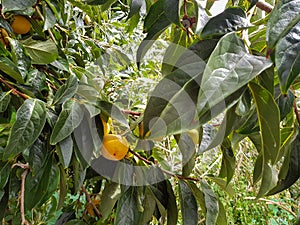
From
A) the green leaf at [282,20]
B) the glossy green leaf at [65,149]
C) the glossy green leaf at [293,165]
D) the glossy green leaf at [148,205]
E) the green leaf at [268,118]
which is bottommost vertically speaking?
the glossy green leaf at [148,205]

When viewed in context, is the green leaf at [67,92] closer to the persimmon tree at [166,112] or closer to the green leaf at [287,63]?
the persimmon tree at [166,112]

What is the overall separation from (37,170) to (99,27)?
1005mm

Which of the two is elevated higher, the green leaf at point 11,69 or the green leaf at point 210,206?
the green leaf at point 11,69

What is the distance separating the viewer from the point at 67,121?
501 mm

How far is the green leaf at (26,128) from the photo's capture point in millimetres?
487

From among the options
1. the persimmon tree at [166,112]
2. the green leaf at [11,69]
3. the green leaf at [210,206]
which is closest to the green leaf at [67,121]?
the persimmon tree at [166,112]

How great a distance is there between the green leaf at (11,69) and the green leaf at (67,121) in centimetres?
13

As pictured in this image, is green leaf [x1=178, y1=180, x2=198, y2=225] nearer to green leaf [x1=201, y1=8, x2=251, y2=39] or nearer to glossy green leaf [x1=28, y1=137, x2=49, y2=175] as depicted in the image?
glossy green leaf [x1=28, y1=137, x2=49, y2=175]

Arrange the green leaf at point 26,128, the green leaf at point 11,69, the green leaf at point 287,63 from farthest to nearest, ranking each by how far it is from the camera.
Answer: the green leaf at point 11,69 < the green leaf at point 26,128 < the green leaf at point 287,63

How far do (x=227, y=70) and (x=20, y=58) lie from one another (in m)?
0.50

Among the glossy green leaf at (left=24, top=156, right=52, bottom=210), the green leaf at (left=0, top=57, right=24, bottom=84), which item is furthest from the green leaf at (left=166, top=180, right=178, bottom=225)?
the green leaf at (left=0, top=57, right=24, bottom=84)

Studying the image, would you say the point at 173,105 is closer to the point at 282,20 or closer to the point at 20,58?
the point at 282,20

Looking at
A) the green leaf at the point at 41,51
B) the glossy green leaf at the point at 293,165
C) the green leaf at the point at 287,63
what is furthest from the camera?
the green leaf at the point at 41,51

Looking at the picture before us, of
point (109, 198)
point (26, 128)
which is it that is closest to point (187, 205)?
point (109, 198)
